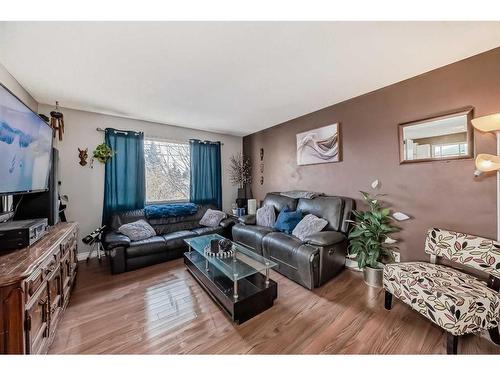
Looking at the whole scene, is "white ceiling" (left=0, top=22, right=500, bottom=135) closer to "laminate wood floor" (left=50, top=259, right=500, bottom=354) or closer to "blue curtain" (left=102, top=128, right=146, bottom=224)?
"blue curtain" (left=102, top=128, right=146, bottom=224)

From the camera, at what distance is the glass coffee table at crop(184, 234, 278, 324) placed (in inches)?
68.4

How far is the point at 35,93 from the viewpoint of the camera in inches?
96.1

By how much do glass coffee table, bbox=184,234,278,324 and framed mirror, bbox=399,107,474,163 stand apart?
2.03 meters

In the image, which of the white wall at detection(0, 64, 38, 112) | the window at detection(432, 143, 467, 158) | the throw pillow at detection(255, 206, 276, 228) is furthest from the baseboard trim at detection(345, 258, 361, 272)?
the white wall at detection(0, 64, 38, 112)

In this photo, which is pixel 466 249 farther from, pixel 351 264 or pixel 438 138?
pixel 351 264

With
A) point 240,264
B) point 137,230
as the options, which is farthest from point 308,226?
point 137,230

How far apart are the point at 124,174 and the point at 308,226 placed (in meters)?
3.14

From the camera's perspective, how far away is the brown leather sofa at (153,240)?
2615 millimetres

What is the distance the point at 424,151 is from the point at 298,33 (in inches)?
73.0

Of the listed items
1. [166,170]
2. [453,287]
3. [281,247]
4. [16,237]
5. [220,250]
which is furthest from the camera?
[166,170]

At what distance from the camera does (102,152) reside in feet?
10.3
